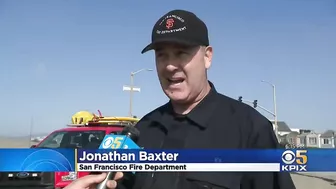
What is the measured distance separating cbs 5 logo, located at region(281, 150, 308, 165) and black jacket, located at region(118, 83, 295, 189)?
0.08 metres

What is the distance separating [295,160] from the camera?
207 centimetres

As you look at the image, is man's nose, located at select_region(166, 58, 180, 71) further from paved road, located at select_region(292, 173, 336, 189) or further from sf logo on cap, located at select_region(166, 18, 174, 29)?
paved road, located at select_region(292, 173, 336, 189)

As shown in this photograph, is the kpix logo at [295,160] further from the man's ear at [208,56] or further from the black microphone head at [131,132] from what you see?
the black microphone head at [131,132]

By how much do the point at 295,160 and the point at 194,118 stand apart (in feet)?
1.87

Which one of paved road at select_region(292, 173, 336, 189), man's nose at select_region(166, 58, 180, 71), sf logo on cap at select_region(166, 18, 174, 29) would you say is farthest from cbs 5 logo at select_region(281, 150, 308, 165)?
paved road at select_region(292, 173, 336, 189)

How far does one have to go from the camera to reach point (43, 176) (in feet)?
21.9

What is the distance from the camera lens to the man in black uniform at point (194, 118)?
6.47ft

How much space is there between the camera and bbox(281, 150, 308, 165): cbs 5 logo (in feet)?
6.64

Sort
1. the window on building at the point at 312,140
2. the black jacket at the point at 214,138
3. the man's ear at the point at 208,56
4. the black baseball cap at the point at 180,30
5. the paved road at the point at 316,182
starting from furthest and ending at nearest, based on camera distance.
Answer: the window on building at the point at 312,140 → the paved road at the point at 316,182 → the man's ear at the point at 208,56 → the black baseball cap at the point at 180,30 → the black jacket at the point at 214,138

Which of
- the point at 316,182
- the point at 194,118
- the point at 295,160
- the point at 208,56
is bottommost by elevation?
the point at 316,182

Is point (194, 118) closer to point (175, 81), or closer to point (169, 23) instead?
point (175, 81)

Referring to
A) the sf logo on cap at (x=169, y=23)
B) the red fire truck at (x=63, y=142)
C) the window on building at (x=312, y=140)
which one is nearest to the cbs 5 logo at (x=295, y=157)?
the sf logo on cap at (x=169, y=23)

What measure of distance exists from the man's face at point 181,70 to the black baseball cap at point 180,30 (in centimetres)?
4

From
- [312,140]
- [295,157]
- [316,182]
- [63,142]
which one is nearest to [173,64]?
[295,157]
